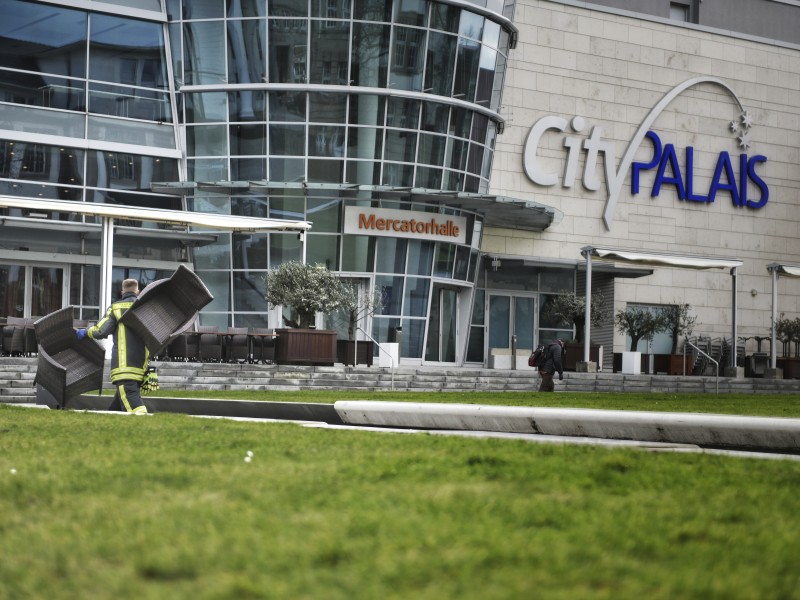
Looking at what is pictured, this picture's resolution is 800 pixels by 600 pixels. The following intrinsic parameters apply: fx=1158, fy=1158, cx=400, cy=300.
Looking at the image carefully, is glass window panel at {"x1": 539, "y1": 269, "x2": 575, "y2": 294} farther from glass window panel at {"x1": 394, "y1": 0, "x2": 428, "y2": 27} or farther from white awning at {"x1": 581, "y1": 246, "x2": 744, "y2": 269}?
glass window panel at {"x1": 394, "y1": 0, "x2": 428, "y2": 27}

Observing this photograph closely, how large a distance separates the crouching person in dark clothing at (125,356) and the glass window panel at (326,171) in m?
22.0

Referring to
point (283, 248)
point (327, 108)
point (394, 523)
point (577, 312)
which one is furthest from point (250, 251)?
point (394, 523)

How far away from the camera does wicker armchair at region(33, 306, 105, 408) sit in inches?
544

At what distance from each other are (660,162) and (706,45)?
5.71 metres

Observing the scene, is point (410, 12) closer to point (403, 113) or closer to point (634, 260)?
point (403, 113)

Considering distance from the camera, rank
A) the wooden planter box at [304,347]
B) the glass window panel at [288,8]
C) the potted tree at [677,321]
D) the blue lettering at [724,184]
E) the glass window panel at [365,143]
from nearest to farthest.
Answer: the wooden planter box at [304,347] < the glass window panel at [288,8] < the glass window panel at [365,143] < the potted tree at [677,321] < the blue lettering at [724,184]

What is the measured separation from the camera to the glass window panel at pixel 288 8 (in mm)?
34438

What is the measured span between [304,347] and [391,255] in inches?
307

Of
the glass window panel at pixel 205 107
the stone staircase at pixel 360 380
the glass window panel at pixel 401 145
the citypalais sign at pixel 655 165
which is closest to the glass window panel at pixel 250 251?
the glass window panel at pixel 205 107

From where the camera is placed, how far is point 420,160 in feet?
118

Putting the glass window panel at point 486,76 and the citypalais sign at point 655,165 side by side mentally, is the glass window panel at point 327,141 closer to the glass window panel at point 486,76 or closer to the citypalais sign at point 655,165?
the glass window panel at point 486,76

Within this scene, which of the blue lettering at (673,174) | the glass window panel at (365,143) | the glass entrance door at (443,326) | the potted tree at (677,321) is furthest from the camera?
the potted tree at (677,321)

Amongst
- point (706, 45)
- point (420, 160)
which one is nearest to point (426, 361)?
point (420, 160)

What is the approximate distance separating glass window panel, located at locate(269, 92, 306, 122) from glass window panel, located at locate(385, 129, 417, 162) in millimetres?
2729
